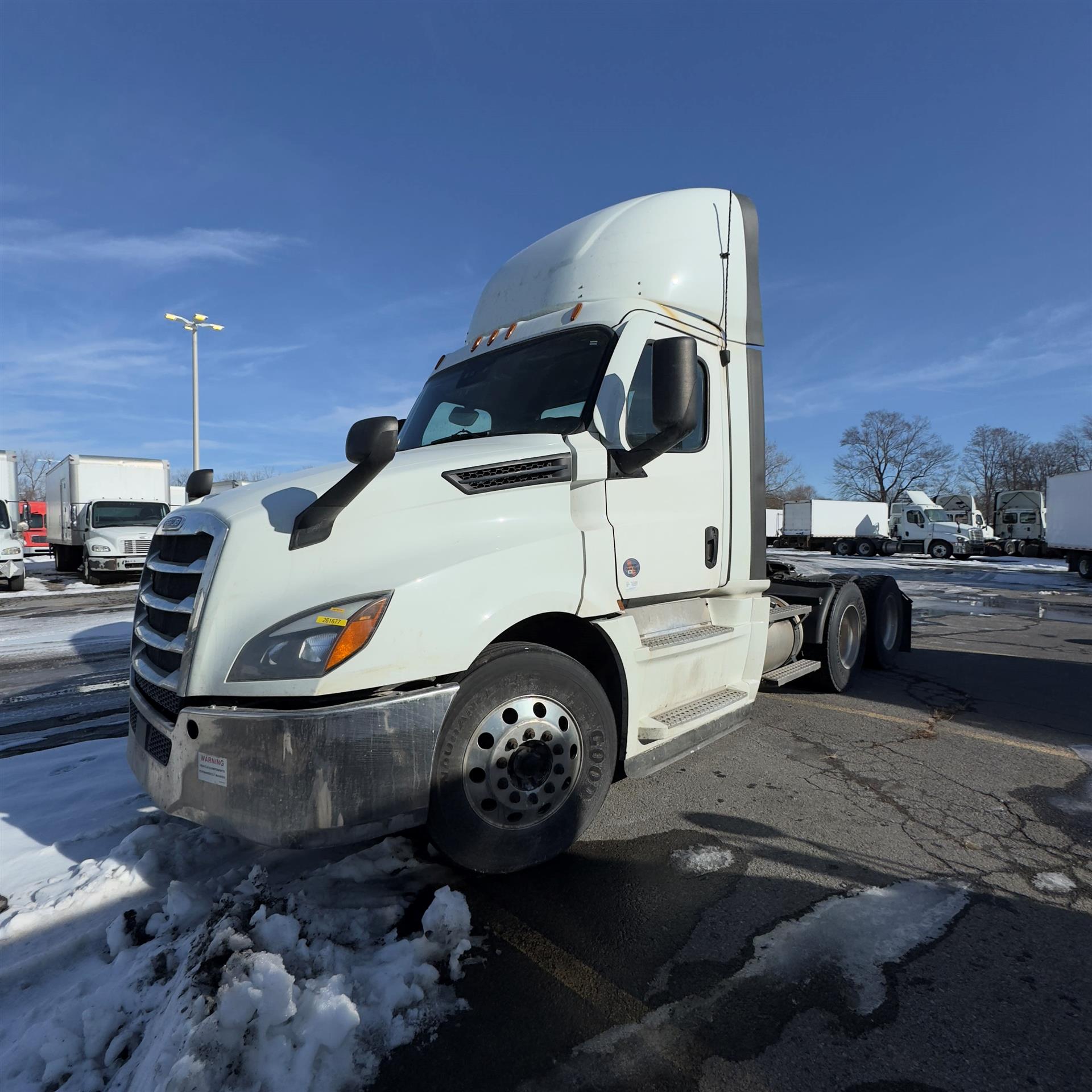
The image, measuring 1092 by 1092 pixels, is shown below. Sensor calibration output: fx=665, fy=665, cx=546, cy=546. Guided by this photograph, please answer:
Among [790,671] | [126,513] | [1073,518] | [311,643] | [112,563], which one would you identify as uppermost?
[126,513]

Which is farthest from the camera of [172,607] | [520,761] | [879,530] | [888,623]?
[879,530]

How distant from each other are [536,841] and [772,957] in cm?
101

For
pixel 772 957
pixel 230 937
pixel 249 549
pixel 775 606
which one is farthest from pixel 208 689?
pixel 775 606

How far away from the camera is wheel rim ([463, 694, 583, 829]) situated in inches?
108

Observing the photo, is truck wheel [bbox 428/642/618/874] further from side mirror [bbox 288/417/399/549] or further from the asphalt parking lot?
side mirror [bbox 288/417/399/549]

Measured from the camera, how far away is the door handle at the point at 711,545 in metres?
3.95

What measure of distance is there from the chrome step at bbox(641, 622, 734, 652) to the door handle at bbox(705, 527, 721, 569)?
38 cm

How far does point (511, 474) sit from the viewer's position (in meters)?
2.99

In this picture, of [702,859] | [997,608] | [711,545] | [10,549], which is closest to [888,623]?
[711,545]

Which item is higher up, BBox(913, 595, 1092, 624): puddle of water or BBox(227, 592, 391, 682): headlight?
BBox(227, 592, 391, 682): headlight

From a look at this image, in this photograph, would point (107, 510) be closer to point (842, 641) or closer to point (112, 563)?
point (112, 563)

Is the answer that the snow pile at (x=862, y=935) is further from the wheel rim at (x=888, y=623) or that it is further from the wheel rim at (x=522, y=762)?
the wheel rim at (x=888, y=623)

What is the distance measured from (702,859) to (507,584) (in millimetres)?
1654

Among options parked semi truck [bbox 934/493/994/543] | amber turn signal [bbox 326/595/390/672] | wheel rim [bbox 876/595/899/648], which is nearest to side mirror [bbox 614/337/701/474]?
amber turn signal [bbox 326/595/390/672]
